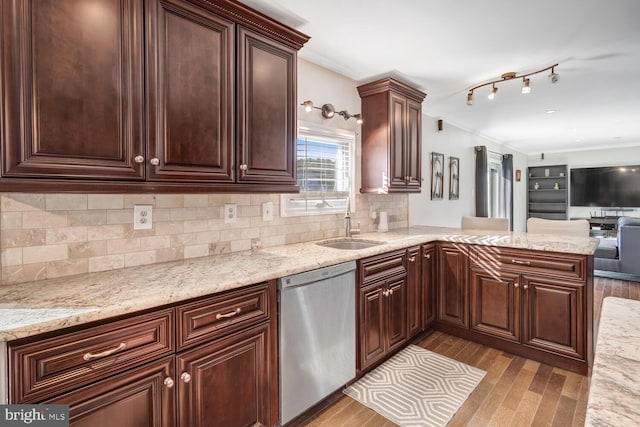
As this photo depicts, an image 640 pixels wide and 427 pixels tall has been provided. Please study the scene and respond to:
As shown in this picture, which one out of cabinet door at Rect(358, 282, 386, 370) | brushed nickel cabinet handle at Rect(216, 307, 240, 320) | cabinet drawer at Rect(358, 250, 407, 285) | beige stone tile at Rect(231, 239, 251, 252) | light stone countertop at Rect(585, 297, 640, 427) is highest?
beige stone tile at Rect(231, 239, 251, 252)

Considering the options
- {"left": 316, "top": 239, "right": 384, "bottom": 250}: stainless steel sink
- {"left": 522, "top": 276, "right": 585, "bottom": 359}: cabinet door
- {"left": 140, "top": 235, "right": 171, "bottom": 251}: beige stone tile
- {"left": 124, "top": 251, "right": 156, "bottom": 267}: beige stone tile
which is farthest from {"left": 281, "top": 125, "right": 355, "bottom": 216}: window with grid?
{"left": 522, "top": 276, "right": 585, "bottom": 359}: cabinet door

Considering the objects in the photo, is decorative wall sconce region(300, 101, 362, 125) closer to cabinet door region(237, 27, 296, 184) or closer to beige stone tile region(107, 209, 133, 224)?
cabinet door region(237, 27, 296, 184)

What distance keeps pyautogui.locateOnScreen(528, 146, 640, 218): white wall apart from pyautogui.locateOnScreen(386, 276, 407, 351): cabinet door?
804 cm

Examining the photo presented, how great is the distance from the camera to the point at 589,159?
8125 mm

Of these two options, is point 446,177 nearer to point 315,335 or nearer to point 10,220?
point 315,335

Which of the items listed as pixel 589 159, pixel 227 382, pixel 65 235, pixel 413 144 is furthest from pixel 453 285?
pixel 589 159

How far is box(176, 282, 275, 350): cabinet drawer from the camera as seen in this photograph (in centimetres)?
139

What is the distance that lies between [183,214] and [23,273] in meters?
0.78

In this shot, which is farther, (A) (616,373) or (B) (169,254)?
(B) (169,254)

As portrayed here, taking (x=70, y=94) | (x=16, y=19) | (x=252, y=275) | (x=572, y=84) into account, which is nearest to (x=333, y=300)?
(x=252, y=275)

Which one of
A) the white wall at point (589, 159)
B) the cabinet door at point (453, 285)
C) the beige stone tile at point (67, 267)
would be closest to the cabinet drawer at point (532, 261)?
the cabinet door at point (453, 285)

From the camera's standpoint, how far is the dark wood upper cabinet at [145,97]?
1.22m

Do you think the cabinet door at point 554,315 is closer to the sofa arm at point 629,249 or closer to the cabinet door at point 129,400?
the cabinet door at point 129,400

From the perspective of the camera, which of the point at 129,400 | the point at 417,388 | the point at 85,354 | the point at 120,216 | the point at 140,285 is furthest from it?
the point at 417,388
